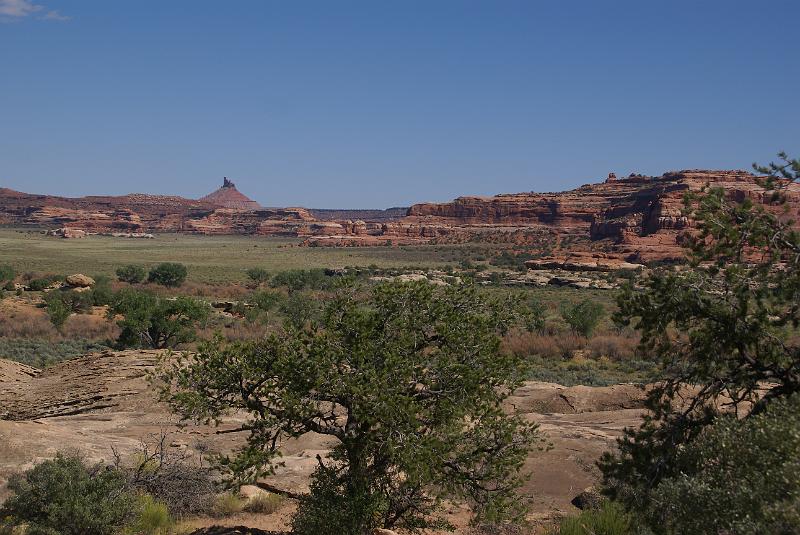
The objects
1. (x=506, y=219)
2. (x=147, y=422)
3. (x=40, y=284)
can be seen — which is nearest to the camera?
(x=147, y=422)

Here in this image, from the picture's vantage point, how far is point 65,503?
8617 millimetres

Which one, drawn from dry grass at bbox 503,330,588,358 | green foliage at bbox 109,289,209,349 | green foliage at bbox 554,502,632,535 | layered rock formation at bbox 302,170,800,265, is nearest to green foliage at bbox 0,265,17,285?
green foliage at bbox 109,289,209,349

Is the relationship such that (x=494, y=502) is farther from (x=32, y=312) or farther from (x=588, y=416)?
(x=32, y=312)

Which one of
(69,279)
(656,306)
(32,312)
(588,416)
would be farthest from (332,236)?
(656,306)

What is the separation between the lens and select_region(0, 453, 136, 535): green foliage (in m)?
8.62

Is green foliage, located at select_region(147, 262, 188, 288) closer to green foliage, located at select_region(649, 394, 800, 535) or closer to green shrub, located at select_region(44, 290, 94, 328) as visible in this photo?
green shrub, located at select_region(44, 290, 94, 328)

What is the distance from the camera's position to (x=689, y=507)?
18.3 feet

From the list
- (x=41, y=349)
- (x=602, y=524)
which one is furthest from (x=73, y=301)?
Answer: (x=602, y=524)

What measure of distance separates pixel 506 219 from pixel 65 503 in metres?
132

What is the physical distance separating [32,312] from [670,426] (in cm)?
3905

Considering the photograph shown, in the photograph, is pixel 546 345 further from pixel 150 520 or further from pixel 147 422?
pixel 150 520

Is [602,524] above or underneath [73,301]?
above

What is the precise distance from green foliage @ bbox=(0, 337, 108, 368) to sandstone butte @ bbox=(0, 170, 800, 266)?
58652 mm

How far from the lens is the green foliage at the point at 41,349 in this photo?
86.5ft
